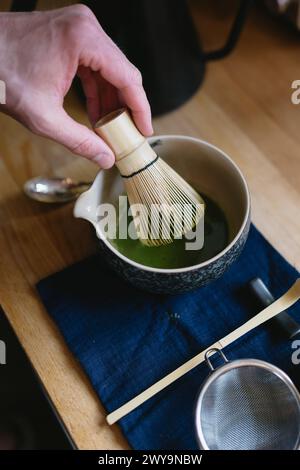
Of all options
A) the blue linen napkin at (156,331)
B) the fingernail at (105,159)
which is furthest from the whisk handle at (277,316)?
the fingernail at (105,159)

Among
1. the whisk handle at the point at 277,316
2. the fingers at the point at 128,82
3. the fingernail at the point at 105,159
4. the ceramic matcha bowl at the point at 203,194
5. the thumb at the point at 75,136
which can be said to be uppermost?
the fingers at the point at 128,82

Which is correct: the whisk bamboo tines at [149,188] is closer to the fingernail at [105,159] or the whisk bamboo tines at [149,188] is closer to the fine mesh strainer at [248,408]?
the fingernail at [105,159]

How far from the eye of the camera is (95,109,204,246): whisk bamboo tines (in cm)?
57

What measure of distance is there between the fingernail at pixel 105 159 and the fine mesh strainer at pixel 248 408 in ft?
0.76

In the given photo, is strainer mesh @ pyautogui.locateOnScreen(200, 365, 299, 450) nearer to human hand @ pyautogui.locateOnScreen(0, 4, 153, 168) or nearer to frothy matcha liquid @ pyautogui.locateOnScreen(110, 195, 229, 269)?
frothy matcha liquid @ pyautogui.locateOnScreen(110, 195, 229, 269)

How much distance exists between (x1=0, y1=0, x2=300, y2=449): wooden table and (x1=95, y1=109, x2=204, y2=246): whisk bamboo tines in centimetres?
9

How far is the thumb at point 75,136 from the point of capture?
0.55 meters

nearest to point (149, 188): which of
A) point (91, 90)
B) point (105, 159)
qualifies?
point (105, 159)

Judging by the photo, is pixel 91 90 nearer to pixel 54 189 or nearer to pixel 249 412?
pixel 54 189

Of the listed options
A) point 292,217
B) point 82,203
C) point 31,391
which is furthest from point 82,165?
point 31,391

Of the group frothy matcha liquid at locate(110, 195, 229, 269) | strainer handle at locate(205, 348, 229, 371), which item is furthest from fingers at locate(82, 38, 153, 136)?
strainer handle at locate(205, 348, 229, 371)

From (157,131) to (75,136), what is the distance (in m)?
0.26

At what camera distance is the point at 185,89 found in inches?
31.6

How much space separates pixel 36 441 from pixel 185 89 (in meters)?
0.62
